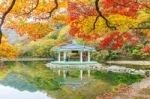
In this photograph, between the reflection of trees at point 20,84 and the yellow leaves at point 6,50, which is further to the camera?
the reflection of trees at point 20,84

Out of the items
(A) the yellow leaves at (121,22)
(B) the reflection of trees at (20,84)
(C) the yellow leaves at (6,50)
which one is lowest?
(B) the reflection of trees at (20,84)

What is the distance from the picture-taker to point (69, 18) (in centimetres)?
1330

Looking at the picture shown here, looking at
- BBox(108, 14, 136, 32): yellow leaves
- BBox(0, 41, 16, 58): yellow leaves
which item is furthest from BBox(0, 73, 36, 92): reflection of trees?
BBox(108, 14, 136, 32): yellow leaves

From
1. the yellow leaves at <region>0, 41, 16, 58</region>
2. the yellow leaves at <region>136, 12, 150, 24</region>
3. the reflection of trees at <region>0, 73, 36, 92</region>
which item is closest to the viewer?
the yellow leaves at <region>136, 12, 150, 24</region>

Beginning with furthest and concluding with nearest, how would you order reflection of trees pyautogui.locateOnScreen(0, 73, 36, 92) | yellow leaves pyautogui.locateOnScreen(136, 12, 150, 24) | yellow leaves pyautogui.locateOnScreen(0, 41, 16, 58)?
reflection of trees pyautogui.locateOnScreen(0, 73, 36, 92) < yellow leaves pyautogui.locateOnScreen(0, 41, 16, 58) < yellow leaves pyautogui.locateOnScreen(136, 12, 150, 24)

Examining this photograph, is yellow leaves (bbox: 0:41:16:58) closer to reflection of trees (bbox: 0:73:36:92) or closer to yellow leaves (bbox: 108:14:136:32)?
yellow leaves (bbox: 108:14:136:32)

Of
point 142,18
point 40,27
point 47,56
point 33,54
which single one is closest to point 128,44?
point 47,56

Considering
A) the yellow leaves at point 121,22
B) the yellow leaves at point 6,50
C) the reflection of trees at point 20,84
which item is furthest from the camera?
the reflection of trees at point 20,84

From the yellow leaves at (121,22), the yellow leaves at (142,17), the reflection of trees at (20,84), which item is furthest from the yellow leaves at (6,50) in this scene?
the reflection of trees at (20,84)

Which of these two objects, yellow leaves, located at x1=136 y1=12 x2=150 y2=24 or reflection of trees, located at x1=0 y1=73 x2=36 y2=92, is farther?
reflection of trees, located at x1=0 y1=73 x2=36 y2=92

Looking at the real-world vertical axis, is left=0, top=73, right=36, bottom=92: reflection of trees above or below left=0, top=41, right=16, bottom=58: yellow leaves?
below

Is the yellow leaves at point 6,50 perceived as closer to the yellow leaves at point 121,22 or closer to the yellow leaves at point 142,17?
the yellow leaves at point 121,22

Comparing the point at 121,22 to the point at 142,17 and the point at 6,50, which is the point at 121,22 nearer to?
the point at 142,17

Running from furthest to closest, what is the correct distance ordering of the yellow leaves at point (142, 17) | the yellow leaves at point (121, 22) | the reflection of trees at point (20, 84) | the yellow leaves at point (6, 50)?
1. the reflection of trees at point (20, 84)
2. the yellow leaves at point (6, 50)
3. the yellow leaves at point (142, 17)
4. the yellow leaves at point (121, 22)
